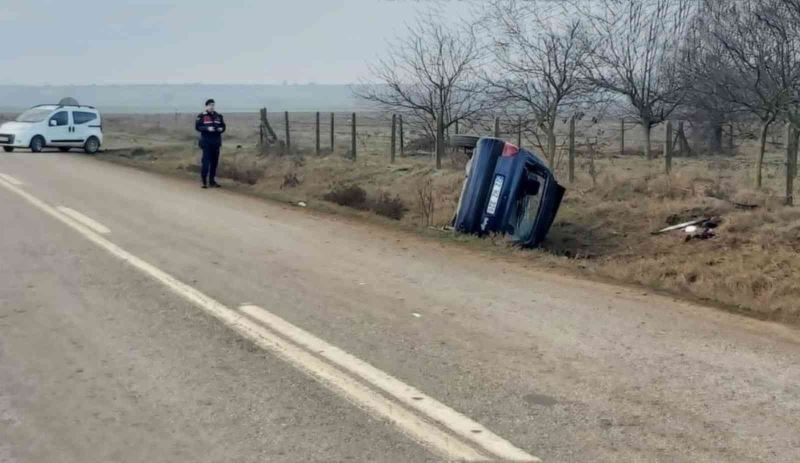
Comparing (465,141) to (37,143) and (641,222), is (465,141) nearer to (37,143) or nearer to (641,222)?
(641,222)

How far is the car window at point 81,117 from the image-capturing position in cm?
3212

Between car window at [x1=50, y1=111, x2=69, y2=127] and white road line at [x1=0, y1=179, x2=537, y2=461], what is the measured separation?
84.1ft

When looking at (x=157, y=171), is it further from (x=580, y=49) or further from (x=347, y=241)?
(x=347, y=241)

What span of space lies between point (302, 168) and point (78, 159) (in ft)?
29.9

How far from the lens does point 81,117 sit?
32.3m

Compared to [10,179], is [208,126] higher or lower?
higher

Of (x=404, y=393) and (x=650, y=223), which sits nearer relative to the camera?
(x=404, y=393)

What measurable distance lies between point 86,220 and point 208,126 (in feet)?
19.8

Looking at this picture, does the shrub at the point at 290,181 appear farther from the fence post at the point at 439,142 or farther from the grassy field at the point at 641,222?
the fence post at the point at 439,142

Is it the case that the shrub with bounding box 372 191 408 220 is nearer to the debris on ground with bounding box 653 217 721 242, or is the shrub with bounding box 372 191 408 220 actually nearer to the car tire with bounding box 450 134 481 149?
the car tire with bounding box 450 134 481 149

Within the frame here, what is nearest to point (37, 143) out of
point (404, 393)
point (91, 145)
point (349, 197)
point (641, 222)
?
point (91, 145)

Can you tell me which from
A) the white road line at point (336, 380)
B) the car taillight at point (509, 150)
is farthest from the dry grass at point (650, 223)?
the white road line at point (336, 380)

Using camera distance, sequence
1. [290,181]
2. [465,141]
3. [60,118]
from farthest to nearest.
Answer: [60,118] < [290,181] < [465,141]

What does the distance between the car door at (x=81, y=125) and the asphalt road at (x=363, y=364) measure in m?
24.0
